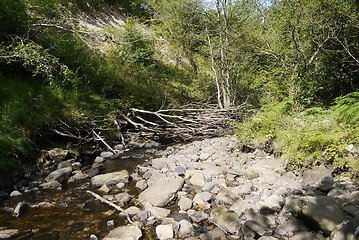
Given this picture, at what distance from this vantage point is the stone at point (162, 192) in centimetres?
454

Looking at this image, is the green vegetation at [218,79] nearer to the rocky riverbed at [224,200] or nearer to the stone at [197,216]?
the rocky riverbed at [224,200]

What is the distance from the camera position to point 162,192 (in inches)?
188

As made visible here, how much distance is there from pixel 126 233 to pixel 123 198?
1.31 m

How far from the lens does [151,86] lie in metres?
12.1

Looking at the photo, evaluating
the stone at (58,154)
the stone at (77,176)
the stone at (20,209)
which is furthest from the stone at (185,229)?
the stone at (58,154)

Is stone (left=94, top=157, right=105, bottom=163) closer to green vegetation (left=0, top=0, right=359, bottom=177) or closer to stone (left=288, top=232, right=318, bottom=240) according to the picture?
green vegetation (left=0, top=0, right=359, bottom=177)

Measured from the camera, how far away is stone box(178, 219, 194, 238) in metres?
3.47

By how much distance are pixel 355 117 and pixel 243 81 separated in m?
9.15

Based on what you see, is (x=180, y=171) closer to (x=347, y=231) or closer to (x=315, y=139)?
(x=315, y=139)

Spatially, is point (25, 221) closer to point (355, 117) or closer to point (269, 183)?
point (269, 183)

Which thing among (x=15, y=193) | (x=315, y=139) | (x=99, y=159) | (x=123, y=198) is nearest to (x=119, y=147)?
(x=99, y=159)

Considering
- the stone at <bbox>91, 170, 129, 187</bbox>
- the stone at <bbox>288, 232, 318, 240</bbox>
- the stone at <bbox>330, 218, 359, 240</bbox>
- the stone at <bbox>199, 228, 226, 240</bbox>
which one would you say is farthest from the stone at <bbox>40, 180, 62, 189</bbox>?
the stone at <bbox>330, 218, 359, 240</bbox>

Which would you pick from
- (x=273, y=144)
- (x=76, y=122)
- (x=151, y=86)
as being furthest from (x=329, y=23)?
(x=76, y=122)

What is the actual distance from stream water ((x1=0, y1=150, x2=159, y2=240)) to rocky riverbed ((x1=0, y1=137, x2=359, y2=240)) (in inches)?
4.0
